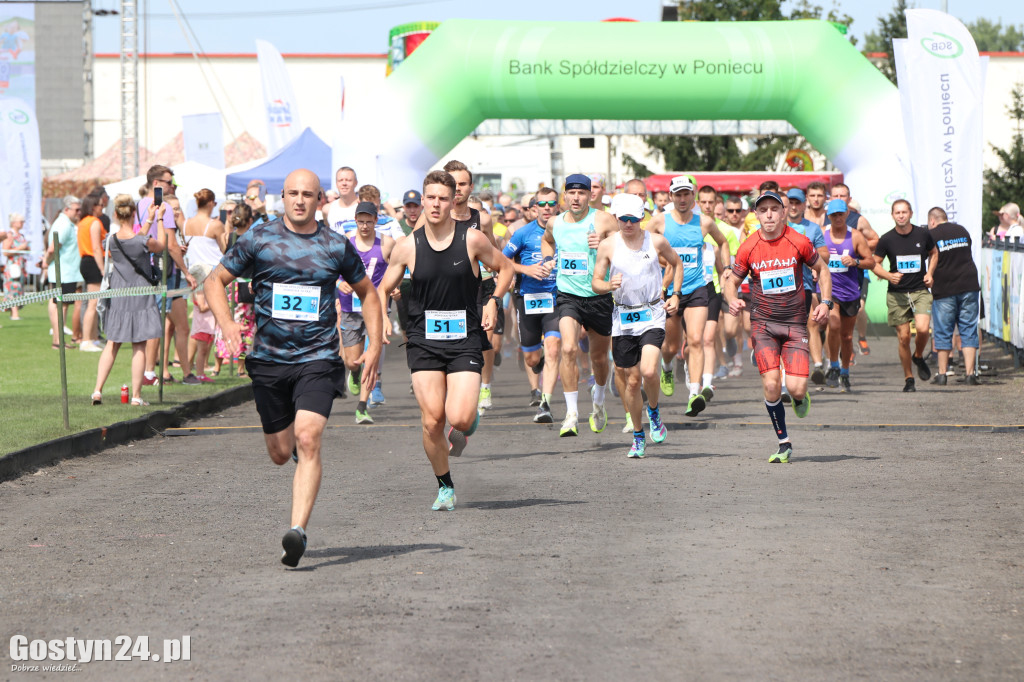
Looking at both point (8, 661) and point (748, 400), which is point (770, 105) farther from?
point (8, 661)

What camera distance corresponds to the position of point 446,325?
827 centimetres

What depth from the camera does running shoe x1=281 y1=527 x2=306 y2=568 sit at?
645cm

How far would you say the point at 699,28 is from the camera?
23625 mm

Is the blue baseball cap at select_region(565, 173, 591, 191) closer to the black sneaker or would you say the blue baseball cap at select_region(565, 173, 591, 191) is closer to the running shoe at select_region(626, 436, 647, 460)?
the running shoe at select_region(626, 436, 647, 460)

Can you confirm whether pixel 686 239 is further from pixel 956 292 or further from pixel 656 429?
pixel 956 292

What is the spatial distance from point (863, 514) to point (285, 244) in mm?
3489

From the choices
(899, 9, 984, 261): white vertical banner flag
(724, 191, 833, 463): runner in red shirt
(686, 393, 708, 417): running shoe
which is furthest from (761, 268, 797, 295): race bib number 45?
(899, 9, 984, 261): white vertical banner flag

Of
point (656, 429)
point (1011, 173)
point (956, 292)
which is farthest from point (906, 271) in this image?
point (1011, 173)

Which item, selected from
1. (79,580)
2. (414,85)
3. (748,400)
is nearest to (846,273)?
(748,400)

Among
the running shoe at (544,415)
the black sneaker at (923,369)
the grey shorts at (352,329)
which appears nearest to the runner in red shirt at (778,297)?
the running shoe at (544,415)

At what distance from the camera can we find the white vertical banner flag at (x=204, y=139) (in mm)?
32656

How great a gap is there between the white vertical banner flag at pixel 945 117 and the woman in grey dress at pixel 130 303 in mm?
9688

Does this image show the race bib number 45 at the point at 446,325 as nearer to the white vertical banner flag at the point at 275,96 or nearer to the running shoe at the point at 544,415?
the running shoe at the point at 544,415

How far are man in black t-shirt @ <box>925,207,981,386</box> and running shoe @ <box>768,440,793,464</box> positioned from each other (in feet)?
21.7
